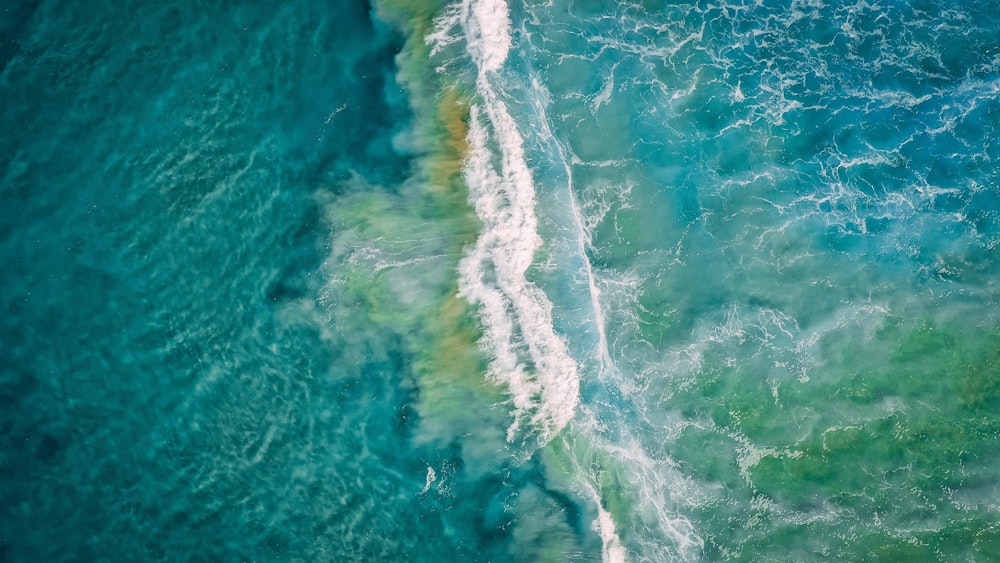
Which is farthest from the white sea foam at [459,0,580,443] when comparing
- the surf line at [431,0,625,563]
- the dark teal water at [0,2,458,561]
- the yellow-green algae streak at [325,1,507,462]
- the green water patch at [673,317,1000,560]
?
the green water patch at [673,317,1000,560]

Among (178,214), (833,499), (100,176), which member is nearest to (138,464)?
(178,214)

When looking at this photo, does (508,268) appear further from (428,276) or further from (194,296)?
(194,296)

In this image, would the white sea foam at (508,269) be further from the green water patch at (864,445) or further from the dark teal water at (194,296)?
the green water patch at (864,445)

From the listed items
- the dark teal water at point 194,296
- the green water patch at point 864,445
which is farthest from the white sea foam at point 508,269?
the green water patch at point 864,445

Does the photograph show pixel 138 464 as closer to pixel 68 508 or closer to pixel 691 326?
pixel 68 508

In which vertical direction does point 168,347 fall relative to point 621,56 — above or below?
below

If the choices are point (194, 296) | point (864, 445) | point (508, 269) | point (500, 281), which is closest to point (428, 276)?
point (500, 281)
